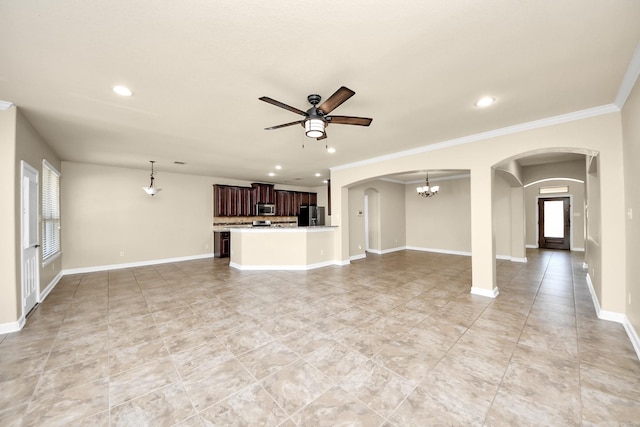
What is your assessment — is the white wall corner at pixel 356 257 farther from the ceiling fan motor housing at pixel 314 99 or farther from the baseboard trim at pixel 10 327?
the baseboard trim at pixel 10 327

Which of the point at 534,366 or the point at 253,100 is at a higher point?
the point at 253,100

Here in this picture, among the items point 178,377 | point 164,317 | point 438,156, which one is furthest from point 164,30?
point 438,156

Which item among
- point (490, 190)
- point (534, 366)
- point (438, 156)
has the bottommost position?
point (534, 366)

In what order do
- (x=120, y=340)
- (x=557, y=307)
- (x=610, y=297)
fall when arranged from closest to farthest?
(x=120, y=340) < (x=610, y=297) < (x=557, y=307)

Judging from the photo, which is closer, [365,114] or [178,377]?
[178,377]

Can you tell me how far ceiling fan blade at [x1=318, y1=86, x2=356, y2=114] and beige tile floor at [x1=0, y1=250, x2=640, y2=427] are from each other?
2.38 m

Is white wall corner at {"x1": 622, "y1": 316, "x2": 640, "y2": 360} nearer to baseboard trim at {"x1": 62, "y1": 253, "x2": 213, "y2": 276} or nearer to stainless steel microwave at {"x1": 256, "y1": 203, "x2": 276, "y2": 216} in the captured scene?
stainless steel microwave at {"x1": 256, "y1": 203, "x2": 276, "y2": 216}

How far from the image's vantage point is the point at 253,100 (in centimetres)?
287

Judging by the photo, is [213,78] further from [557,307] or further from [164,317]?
[557,307]

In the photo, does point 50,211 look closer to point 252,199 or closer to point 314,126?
point 252,199

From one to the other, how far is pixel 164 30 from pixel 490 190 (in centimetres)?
459

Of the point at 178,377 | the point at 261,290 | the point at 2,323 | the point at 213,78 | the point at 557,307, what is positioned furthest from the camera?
the point at 261,290

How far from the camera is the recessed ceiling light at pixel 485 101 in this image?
287cm

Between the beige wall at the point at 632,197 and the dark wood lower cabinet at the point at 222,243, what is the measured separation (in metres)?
8.23
